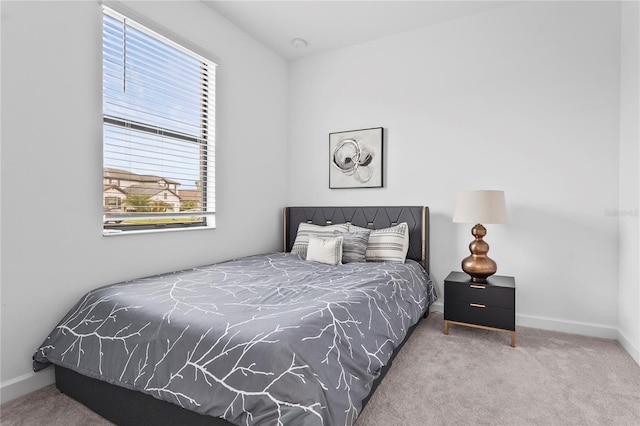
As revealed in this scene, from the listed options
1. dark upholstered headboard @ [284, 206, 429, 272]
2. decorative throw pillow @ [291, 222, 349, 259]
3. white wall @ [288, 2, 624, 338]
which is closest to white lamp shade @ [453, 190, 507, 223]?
white wall @ [288, 2, 624, 338]

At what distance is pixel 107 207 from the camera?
7.24 ft

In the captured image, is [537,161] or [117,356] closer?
[117,356]

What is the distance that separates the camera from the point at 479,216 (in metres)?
2.58

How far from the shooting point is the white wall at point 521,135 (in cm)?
264

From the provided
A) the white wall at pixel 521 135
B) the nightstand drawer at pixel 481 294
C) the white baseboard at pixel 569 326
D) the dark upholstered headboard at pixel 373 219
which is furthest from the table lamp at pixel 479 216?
the white baseboard at pixel 569 326

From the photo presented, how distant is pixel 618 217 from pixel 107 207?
3.78m

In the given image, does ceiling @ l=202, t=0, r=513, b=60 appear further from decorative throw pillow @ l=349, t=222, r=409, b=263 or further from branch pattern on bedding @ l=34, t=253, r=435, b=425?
branch pattern on bedding @ l=34, t=253, r=435, b=425

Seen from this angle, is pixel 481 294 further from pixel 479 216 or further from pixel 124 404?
pixel 124 404

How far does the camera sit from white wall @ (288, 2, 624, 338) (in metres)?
2.64

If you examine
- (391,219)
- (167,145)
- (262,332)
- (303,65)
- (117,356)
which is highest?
(303,65)

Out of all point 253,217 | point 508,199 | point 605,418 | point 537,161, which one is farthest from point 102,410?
point 537,161

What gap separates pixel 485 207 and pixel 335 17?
7.21 feet

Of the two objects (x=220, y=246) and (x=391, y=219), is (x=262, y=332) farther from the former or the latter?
(x=391, y=219)

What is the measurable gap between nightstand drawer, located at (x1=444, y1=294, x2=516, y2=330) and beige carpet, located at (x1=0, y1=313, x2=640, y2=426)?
0.16 meters
